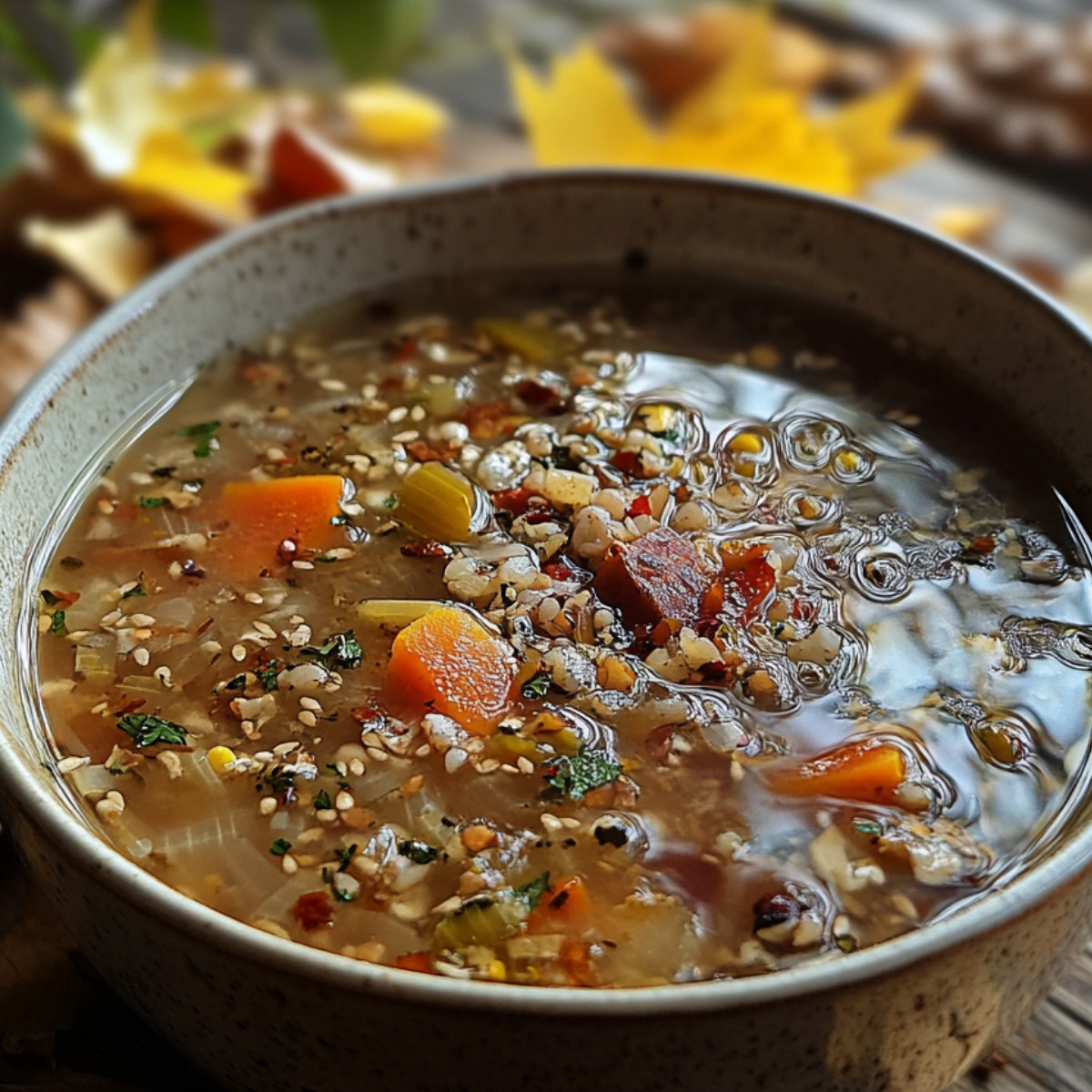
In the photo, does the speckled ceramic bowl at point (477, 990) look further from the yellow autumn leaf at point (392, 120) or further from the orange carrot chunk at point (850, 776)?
the yellow autumn leaf at point (392, 120)

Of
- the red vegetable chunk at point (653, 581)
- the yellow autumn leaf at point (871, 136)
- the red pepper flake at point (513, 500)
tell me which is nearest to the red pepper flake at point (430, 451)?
the red pepper flake at point (513, 500)

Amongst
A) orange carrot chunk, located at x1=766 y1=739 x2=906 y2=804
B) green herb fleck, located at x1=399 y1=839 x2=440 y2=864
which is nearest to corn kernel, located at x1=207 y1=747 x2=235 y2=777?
green herb fleck, located at x1=399 y1=839 x2=440 y2=864

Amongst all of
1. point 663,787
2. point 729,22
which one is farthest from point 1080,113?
point 663,787

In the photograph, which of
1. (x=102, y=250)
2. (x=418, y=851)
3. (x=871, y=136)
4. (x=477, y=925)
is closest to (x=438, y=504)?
(x=418, y=851)

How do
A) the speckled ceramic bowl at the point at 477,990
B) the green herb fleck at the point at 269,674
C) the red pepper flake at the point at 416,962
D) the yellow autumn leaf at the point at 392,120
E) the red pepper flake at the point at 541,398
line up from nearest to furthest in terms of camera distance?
the speckled ceramic bowl at the point at 477,990, the red pepper flake at the point at 416,962, the green herb fleck at the point at 269,674, the red pepper flake at the point at 541,398, the yellow autumn leaf at the point at 392,120

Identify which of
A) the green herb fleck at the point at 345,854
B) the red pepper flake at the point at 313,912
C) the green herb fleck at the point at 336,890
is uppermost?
the green herb fleck at the point at 345,854

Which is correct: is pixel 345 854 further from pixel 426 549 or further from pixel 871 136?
pixel 871 136
